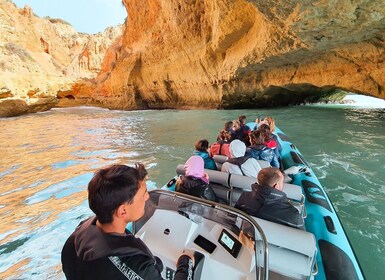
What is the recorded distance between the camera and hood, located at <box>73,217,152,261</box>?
0.93 metres

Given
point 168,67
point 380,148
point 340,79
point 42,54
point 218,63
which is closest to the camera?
point 380,148

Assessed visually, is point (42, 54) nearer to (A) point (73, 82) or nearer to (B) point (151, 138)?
(A) point (73, 82)

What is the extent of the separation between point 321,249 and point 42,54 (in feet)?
131

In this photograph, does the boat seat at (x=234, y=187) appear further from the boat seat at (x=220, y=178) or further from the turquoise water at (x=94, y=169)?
the turquoise water at (x=94, y=169)

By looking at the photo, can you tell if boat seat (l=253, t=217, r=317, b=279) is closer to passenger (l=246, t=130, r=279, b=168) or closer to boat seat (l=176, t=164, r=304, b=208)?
boat seat (l=176, t=164, r=304, b=208)

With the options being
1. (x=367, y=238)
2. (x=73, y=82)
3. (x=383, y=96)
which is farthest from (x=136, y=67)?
(x=367, y=238)

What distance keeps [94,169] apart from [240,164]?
3.53 meters

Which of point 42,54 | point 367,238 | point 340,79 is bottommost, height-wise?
point 367,238

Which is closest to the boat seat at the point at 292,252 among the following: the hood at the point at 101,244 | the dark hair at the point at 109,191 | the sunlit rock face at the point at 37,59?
the hood at the point at 101,244

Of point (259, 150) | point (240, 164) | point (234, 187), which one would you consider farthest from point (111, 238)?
point (259, 150)

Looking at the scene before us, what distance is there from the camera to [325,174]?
4.36 meters

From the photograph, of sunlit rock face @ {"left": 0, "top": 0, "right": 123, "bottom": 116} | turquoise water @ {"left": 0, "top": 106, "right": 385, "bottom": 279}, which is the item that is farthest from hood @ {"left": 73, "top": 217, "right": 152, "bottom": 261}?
sunlit rock face @ {"left": 0, "top": 0, "right": 123, "bottom": 116}

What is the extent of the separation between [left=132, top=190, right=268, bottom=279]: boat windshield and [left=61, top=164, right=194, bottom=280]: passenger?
619 mm

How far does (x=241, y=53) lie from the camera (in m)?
12.4
